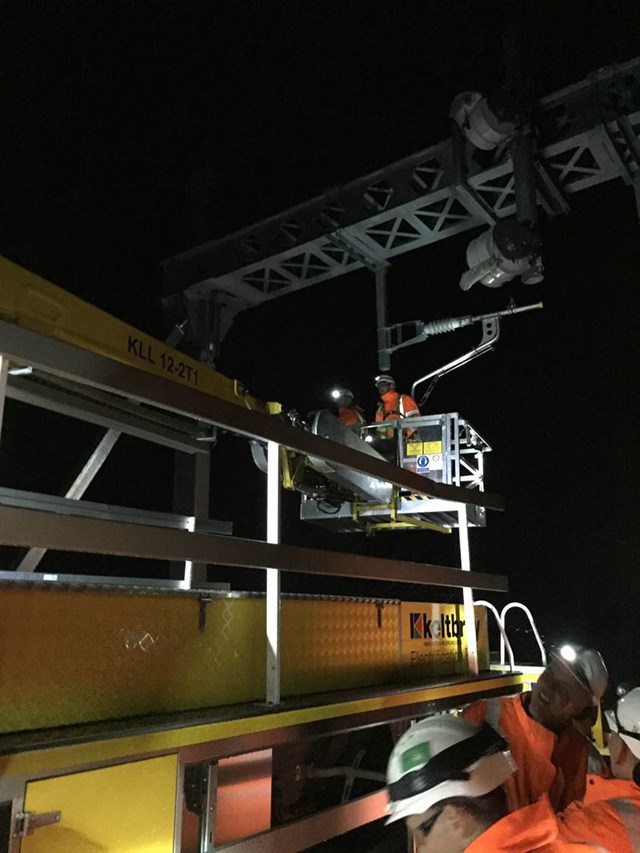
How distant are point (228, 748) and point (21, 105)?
8.80 m

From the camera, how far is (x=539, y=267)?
325 inches

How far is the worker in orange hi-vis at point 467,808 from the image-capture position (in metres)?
1.86

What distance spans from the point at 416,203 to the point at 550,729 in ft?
21.5

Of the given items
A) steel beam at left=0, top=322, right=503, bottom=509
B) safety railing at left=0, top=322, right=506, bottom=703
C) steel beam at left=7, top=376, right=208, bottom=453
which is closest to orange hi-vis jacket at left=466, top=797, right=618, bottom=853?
safety railing at left=0, top=322, right=506, bottom=703

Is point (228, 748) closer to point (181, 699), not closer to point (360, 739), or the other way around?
point (181, 699)

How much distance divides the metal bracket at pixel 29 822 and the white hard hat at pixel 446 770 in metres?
0.91

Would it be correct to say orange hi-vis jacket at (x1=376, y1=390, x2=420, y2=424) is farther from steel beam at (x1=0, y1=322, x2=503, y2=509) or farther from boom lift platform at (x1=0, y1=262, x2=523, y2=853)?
steel beam at (x1=0, y1=322, x2=503, y2=509)

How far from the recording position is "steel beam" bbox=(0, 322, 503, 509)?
1.85 metres

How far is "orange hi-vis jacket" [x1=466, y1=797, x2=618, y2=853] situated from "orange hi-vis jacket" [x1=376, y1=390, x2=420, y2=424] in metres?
6.51

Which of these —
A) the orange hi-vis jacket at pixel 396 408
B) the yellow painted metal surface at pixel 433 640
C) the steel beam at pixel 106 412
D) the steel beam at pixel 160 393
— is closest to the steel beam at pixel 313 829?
the yellow painted metal surface at pixel 433 640

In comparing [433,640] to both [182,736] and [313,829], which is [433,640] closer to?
[313,829]

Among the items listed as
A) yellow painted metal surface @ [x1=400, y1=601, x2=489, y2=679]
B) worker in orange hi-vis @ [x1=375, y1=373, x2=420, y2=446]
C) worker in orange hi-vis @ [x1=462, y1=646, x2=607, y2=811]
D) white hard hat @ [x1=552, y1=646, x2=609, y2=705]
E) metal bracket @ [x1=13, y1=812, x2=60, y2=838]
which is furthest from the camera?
worker in orange hi-vis @ [x1=375, y1=373, x2=420, y2=446]

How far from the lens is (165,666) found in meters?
2.41

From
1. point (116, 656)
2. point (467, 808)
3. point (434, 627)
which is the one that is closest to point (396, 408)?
point (434, 627)
